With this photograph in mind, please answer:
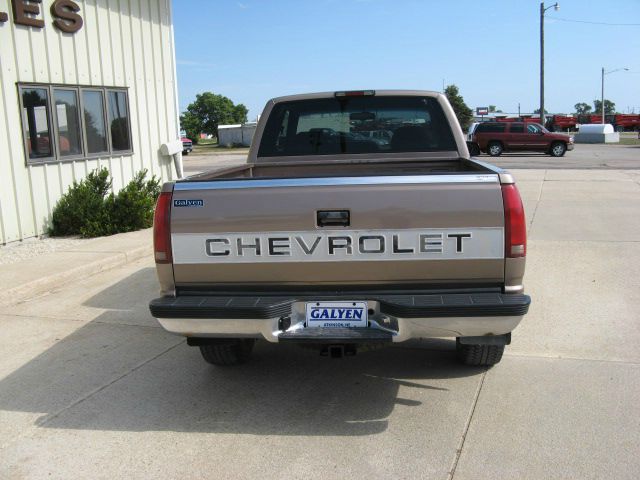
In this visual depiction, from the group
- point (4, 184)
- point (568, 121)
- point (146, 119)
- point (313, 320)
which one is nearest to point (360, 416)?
point (313, 320)

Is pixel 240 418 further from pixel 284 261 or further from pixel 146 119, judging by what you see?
pixel 146 119

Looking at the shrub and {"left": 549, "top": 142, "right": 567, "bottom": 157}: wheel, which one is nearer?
the shrub

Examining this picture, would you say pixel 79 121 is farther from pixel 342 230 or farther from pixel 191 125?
pixel 191 125

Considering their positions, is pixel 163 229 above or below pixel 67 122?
below

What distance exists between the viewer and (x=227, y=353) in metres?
4.57

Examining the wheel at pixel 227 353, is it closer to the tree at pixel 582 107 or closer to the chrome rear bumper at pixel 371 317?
the chrome rear bumper at pixel 371 317

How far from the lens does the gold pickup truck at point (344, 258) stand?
11.4ft

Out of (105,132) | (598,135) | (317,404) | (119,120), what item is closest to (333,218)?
(317,404)

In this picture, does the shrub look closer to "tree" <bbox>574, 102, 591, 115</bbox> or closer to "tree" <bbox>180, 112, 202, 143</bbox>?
"tree" <bbox>180, 112, 202, 143</bbox>

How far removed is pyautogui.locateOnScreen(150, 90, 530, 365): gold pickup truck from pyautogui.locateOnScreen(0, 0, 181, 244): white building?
20.2 feet

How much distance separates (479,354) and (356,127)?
7.37 ft

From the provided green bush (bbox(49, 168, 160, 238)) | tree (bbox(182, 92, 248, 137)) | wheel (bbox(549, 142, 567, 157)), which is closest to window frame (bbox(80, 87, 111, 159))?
green bush (bbox(49, 168, 160, 238))

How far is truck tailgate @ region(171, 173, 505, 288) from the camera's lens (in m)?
3.48

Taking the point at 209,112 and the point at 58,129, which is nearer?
the point at 58,129
